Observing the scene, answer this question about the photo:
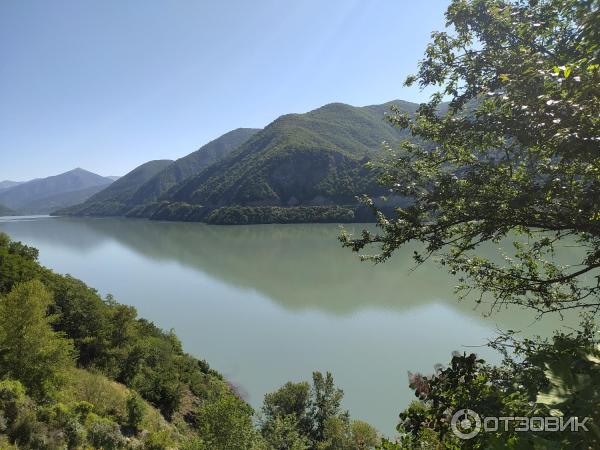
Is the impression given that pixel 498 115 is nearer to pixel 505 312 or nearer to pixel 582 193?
pixel 582 193

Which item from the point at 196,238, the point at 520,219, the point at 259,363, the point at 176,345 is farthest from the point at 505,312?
the point at 196,238

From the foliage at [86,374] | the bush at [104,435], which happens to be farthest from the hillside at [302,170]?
the bush at [104,435]

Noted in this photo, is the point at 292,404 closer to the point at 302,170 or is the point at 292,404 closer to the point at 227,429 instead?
the point at 227,429

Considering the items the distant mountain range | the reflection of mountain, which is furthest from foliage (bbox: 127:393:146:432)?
the distant mountain range

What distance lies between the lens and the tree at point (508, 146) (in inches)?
132

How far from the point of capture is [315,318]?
104ft

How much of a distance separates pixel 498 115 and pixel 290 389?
53.5 feet

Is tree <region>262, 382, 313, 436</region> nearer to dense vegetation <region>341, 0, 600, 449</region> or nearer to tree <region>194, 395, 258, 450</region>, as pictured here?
tree <region>194, 395, 258, 450</region>

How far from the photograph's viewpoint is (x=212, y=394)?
2008 centimetres

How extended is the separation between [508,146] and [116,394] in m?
17.6

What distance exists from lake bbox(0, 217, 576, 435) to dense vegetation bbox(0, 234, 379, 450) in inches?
111

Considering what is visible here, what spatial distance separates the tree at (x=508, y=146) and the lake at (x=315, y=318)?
4871mm

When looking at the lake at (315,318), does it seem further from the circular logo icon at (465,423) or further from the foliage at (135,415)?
the foliage at (135,415)

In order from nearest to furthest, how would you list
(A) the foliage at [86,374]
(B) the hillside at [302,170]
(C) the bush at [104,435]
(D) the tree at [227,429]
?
(A) the foliage at [86,374] → (C) the bush at [104,435] → (D) the tree at [227,429] → (B) the hillside at [302,170]
